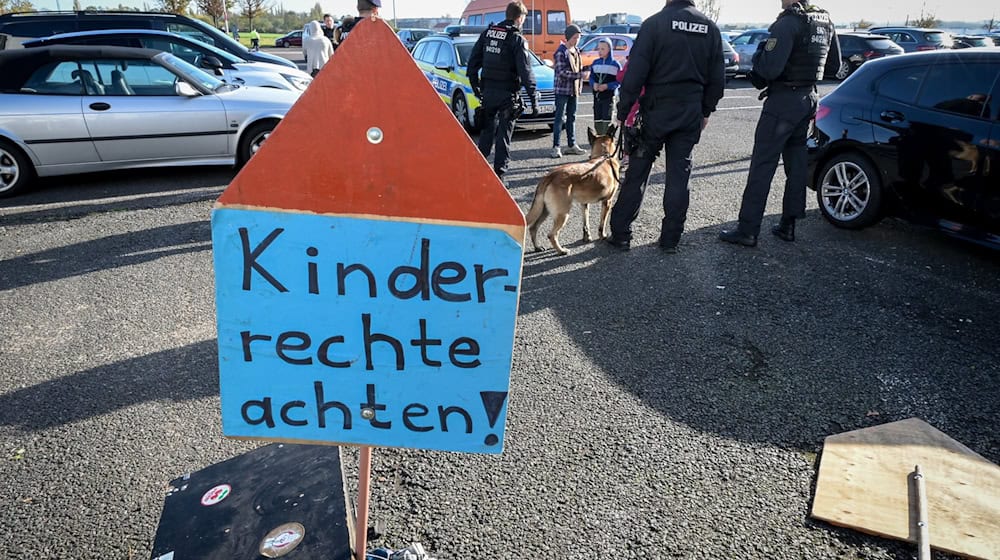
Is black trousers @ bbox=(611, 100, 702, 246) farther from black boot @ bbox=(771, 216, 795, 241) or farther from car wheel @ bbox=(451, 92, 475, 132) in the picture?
car wheel @ bbox=(451, 92, 475, 132)

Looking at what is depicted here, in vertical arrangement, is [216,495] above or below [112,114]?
below

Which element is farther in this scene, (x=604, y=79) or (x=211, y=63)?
(x=211, y=63)

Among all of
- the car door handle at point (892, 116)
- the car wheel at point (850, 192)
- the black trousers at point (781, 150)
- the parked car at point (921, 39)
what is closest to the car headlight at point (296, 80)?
the black trousers at point (781, 150)

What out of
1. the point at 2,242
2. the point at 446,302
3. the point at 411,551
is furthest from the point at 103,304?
the point at 446,302

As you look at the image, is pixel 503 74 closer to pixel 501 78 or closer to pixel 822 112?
pixel 501 78

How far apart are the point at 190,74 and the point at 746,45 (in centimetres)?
1982

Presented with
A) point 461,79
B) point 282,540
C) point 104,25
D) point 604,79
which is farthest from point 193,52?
point 282,540

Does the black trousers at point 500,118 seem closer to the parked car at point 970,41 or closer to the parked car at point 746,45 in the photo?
the parked car at point 746,45

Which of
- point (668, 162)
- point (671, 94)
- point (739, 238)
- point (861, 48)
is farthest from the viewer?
point (861, 48)

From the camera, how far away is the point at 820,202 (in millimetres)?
6008

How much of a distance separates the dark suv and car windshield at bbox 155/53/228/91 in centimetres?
530

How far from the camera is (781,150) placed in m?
5.18

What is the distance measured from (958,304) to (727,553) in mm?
3239

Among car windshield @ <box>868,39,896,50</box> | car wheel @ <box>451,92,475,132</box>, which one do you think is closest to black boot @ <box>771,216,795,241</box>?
car wheel @ <box>451,92,475,132</box>
